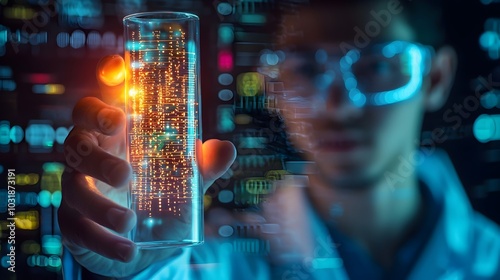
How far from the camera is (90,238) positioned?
44.9 inches

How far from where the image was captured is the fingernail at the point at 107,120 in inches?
42.6

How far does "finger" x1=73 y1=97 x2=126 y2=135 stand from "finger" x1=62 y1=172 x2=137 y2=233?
100mm

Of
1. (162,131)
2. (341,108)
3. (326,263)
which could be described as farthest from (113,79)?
(326,263)

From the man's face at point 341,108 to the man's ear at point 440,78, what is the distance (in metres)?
0.02

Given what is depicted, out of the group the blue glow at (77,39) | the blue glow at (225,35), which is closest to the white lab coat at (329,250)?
the blue glow at (225,35)

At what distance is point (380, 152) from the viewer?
1399mm

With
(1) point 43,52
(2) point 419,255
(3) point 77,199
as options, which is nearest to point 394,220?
(2) point 419,255

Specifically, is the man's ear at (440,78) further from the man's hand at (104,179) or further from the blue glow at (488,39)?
the man's hand at (104,179)

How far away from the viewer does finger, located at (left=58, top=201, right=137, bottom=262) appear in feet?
3.62

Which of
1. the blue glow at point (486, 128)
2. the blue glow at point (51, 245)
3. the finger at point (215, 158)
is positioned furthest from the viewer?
the blue glow at point (486, 128)

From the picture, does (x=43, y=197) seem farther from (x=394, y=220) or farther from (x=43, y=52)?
(x=394, y=220)

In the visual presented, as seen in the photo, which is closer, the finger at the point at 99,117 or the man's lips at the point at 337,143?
the finger at the point at 99,117

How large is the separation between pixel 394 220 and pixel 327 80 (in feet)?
1.10

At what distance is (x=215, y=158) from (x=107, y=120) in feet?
0.74
